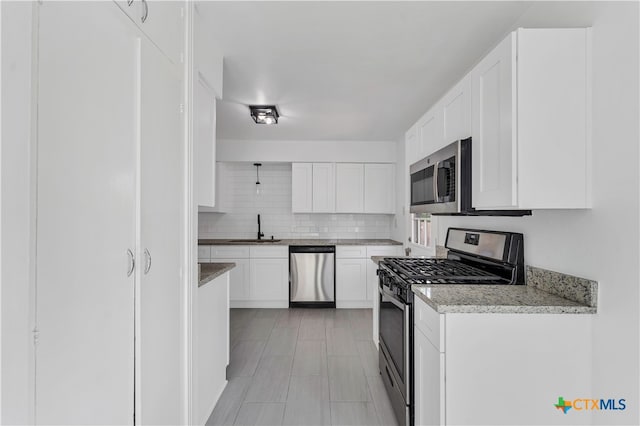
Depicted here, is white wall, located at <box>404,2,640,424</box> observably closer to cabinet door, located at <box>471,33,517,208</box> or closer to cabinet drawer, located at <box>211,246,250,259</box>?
cabinet door, located at <box>471,33,517,208</box>

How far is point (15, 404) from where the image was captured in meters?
0.77

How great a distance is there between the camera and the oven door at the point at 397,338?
6.10 ft

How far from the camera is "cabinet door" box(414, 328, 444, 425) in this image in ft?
4.67

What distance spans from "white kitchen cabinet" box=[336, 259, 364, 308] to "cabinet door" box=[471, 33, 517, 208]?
323 centimetres

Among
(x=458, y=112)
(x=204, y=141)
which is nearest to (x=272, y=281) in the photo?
(x=204, y=141)

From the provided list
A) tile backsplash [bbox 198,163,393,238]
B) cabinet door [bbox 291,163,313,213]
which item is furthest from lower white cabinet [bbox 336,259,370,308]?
cabinet door [bbox 291,163,313,213]

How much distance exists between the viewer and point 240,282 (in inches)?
189

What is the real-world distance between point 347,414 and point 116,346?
1618mm

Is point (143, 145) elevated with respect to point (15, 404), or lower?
elevated

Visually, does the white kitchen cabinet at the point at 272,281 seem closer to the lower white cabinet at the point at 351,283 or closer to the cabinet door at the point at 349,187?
the lower white cabinet at the point at 351,283

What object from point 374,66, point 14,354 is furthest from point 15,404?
point 374,66

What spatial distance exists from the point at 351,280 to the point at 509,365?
11.3 feet

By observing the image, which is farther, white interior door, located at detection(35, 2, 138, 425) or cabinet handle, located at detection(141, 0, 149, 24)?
cabinet handle, located at detection(141, 0, 149, 24)

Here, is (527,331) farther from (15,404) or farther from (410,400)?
(15,404)
